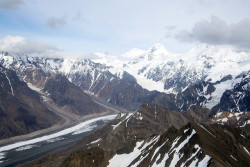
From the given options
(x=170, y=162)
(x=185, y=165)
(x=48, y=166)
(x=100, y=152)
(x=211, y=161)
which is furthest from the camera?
(x=48, y=166)

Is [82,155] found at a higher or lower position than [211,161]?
lower

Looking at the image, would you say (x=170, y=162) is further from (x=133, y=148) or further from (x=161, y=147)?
(x=133, y=148)

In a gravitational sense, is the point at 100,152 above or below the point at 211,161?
below

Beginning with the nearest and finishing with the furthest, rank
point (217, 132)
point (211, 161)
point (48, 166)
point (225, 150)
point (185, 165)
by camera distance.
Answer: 1. point (211, 161)
2. point (185, 165)
3. point (225, 150)
4. point (217, 132)
5. point (48, 166)

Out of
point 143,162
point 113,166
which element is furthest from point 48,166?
point 143,162

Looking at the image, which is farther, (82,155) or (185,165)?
(82,155)

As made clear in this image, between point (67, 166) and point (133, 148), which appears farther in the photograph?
point (133, 148)

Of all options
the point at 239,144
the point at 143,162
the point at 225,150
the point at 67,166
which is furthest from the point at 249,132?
the point at 67,166

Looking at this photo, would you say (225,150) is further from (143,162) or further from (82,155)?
(82,155)

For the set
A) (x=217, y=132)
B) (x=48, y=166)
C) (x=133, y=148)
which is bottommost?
(x=48, y=166)
